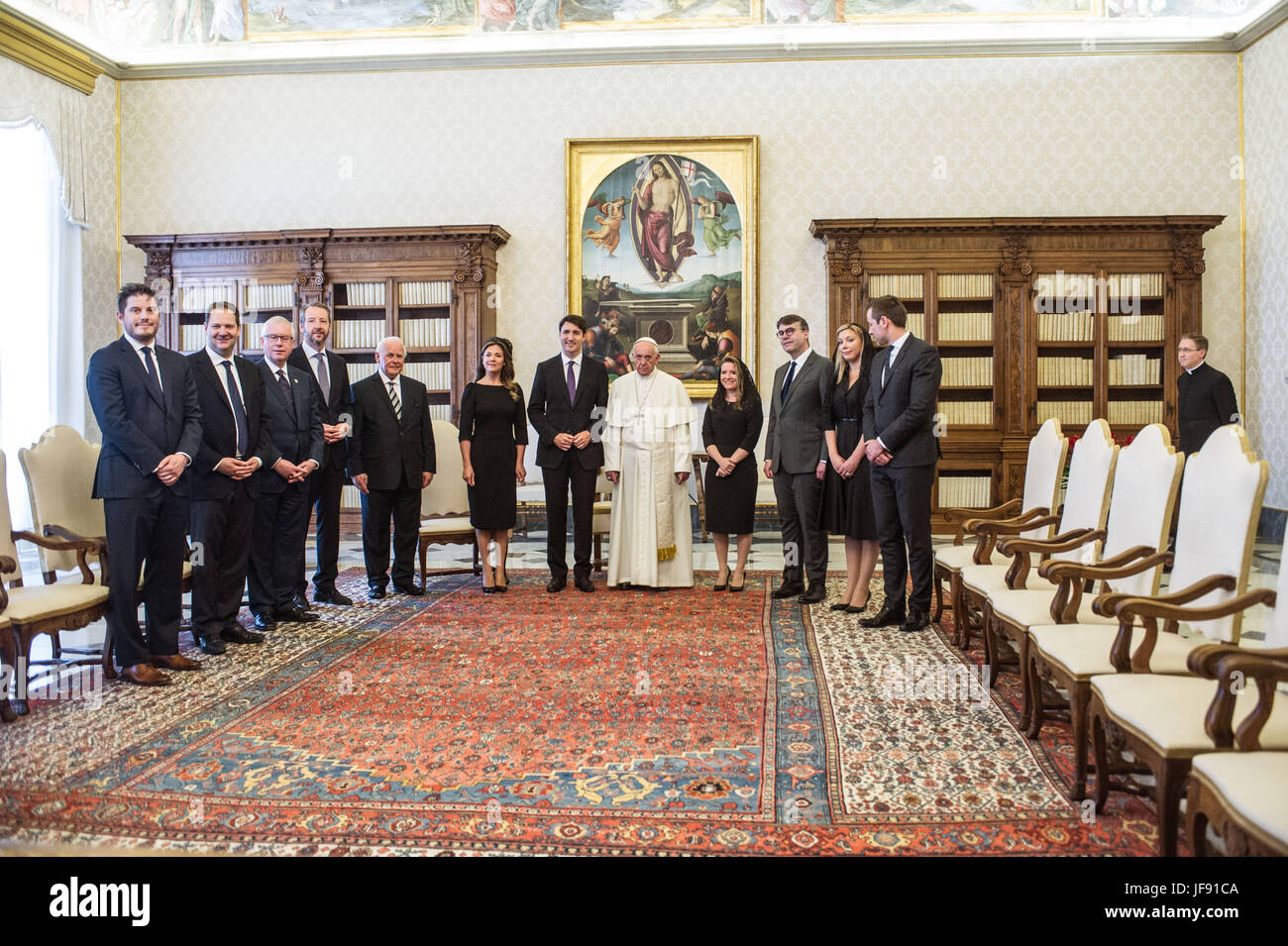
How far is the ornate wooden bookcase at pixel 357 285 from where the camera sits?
9.09 meters

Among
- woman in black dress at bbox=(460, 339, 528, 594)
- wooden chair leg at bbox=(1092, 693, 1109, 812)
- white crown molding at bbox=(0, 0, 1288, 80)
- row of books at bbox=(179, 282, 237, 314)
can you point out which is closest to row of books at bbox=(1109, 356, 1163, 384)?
white crown molding at bbox=(0, 0, 1288, 80)

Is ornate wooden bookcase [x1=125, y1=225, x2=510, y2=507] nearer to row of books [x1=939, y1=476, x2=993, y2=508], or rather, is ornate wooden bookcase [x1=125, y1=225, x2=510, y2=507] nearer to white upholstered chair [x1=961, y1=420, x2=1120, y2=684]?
row of books [x1=939, y1=476, x2=993, y2=508]

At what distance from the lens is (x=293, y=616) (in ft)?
17.5

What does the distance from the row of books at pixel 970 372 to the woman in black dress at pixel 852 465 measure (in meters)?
3.51

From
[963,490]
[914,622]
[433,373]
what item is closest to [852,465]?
[914,622]

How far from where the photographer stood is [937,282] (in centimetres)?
880

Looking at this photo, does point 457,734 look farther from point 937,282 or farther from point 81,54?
point 81,54

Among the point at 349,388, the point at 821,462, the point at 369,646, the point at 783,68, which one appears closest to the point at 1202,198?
the point at 783,68

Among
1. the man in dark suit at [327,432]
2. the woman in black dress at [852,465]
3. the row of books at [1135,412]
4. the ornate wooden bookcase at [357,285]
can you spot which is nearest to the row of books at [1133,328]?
the row of books at [1135,412]

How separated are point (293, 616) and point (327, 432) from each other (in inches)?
45.9

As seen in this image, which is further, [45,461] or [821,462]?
[821,462]

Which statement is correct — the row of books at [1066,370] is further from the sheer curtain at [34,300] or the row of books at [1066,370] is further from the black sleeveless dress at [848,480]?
the sheer curtain at [34,300]

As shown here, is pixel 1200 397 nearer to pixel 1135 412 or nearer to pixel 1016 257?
pixel 1135 412

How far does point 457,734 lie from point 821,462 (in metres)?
3.16
